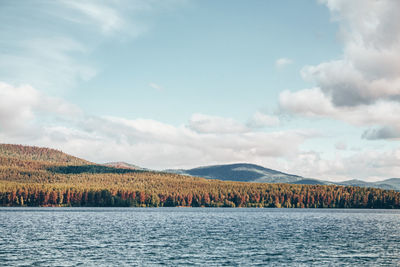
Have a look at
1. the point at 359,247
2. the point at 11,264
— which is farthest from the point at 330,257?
the point at 11,264

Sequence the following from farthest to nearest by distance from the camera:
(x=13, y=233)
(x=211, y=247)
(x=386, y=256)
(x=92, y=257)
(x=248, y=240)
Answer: (x=13, y=233), (x=248, y=240), (x=211, y=247), (x=386, y=256), (x=92, y=257)

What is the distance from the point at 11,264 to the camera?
59.0 meters

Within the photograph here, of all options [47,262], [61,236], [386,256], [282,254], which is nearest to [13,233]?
[61,236]

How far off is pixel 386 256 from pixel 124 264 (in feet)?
142

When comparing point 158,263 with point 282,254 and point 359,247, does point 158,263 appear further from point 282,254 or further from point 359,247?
point 359,247

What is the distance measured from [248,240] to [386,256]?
29689 millimetres

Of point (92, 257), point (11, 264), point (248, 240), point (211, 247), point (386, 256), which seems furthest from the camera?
point (248, 240)

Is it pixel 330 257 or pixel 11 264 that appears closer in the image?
pixel 11 264

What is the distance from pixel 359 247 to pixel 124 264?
47991 mm

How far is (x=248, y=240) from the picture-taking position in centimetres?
9381

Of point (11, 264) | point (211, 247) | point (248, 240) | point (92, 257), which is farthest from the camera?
point (248, 240)

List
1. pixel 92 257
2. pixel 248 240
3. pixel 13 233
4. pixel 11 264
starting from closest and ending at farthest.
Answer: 1. pixel 11 264
2. pixel 92 257
3. pixel 248 240
4. pixel 13 233

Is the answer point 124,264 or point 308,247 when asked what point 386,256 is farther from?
point 124,264

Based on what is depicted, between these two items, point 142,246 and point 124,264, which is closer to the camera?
point 124,264
